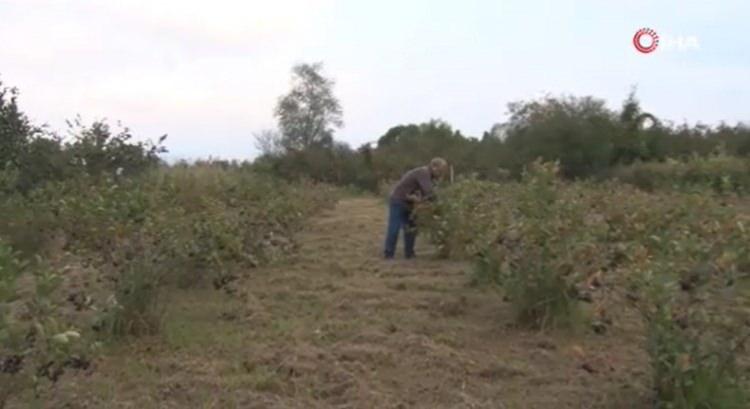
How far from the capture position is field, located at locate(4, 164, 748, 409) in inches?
153

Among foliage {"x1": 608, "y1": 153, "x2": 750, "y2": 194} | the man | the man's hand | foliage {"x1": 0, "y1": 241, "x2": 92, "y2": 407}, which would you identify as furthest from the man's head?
→ foliage {"x1": 608, "y1": 153, "x2": 750, "y2": 194}

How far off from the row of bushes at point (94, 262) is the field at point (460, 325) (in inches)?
→ 1.2

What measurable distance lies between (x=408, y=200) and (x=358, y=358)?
522 centimetres

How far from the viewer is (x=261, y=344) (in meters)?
5.55

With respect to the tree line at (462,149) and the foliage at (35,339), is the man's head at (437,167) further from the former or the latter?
the foliage at (35,339)

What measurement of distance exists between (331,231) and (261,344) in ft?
28.1

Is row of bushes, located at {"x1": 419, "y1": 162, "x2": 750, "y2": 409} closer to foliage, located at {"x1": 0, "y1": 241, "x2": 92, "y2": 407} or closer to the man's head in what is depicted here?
the man's head

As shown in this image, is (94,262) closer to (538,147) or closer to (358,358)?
(358,358)

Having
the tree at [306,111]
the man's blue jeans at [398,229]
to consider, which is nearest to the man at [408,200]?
the man's blue jeans at [398,229]

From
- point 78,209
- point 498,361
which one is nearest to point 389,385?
point 498,361

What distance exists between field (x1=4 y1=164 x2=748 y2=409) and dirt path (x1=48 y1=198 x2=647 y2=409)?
2 centimetres

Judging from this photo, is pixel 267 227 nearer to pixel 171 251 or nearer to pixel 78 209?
pixel 78 209

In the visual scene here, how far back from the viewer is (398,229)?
34.1 ft

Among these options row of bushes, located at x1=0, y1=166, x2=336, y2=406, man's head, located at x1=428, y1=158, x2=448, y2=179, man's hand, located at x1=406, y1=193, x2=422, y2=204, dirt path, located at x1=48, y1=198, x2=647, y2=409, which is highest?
man's head, located at x1=428, y1=158, x2=448, y2=179
